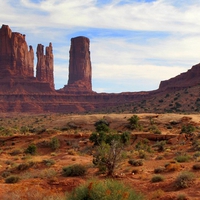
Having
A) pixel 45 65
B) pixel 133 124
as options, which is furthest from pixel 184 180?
pixel 45 65

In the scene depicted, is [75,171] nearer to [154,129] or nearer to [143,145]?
[143,145]

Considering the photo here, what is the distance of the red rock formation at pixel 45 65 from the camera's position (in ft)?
428

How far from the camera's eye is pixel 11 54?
389ft

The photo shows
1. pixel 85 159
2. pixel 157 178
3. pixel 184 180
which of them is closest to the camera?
pixel 184 180

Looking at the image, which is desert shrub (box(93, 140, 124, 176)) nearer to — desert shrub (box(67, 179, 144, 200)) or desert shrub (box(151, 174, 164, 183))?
desert shrub (box(151, 174, 164, 183))

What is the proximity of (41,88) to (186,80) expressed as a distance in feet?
166

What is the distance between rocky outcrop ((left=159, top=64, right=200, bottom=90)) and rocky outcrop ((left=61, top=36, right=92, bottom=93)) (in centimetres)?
4154

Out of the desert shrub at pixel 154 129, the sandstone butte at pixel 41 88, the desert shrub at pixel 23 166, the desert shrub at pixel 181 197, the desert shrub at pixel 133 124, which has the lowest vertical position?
the desert shrub at pixel 23 166

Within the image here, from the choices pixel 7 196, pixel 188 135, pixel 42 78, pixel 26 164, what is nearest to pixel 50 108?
pixel 42 78

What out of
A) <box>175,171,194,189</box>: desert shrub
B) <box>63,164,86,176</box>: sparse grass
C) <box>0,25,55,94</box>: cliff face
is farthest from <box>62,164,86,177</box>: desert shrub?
<box>0,25,55,94</box>: cliff face

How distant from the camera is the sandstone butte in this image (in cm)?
10556

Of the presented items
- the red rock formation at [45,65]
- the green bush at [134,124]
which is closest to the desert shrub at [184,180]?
the green bush at [134,124]

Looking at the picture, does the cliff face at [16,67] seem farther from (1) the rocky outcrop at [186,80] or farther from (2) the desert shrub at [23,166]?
(2) the desert shrub at [23,166]

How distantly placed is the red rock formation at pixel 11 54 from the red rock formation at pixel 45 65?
9.59 m
